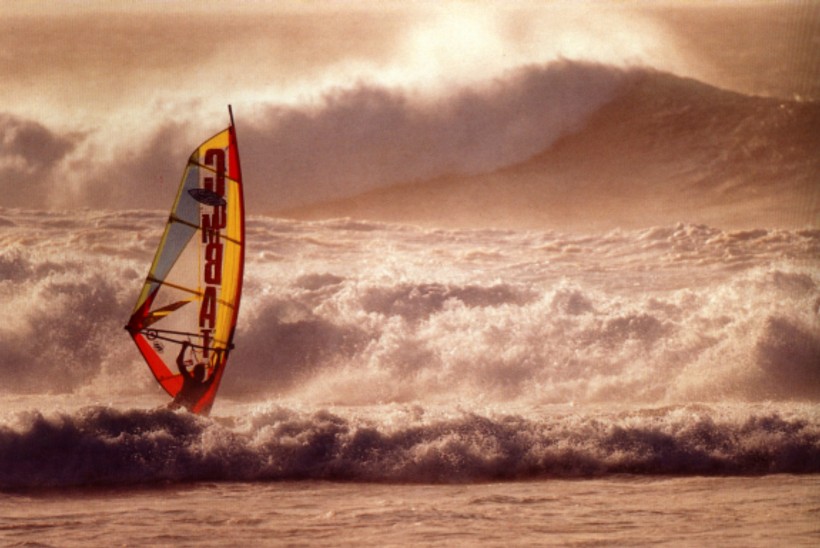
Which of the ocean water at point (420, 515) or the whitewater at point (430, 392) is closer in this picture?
the ocean water at point (420, 515)

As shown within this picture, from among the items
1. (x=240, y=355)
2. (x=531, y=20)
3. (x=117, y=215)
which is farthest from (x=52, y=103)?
(x=531, y=20)

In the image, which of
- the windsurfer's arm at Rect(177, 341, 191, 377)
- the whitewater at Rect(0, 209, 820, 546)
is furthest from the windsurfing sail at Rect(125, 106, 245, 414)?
the whitewater at Rect(0, 209, 820, 546)

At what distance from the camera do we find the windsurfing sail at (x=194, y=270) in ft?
15.2

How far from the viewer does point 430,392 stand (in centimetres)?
502

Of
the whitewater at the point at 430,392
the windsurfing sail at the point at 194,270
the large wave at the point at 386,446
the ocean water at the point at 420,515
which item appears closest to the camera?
the ocean water at the point at 420,515

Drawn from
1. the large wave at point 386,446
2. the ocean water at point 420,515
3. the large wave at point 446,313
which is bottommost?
the ocean water at point 420,515

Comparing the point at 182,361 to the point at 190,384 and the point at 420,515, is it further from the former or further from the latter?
the point at 420,515

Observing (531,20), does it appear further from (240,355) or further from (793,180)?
(240,355)

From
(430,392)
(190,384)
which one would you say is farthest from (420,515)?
(190,384)

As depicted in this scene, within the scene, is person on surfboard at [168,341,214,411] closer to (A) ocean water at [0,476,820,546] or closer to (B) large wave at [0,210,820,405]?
(B) large wave at [0,210,820,405]

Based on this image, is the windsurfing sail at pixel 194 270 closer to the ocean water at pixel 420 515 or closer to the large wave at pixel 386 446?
the large wave at pixel 386 446

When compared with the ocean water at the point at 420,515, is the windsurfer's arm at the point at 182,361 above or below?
above

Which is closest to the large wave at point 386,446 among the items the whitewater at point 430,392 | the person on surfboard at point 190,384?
the whitewater at point 430,392

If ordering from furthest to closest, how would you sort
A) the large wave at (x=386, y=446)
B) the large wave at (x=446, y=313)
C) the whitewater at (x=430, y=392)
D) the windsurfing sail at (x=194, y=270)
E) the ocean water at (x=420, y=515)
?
the large wave at (x=446, y=313)
the windsurfing sail at (x=194, y=270)
the large wave at (x=386, y=446)
the whitewater at (x=430, y=392)
the ocean water at (x=420, y=515)
